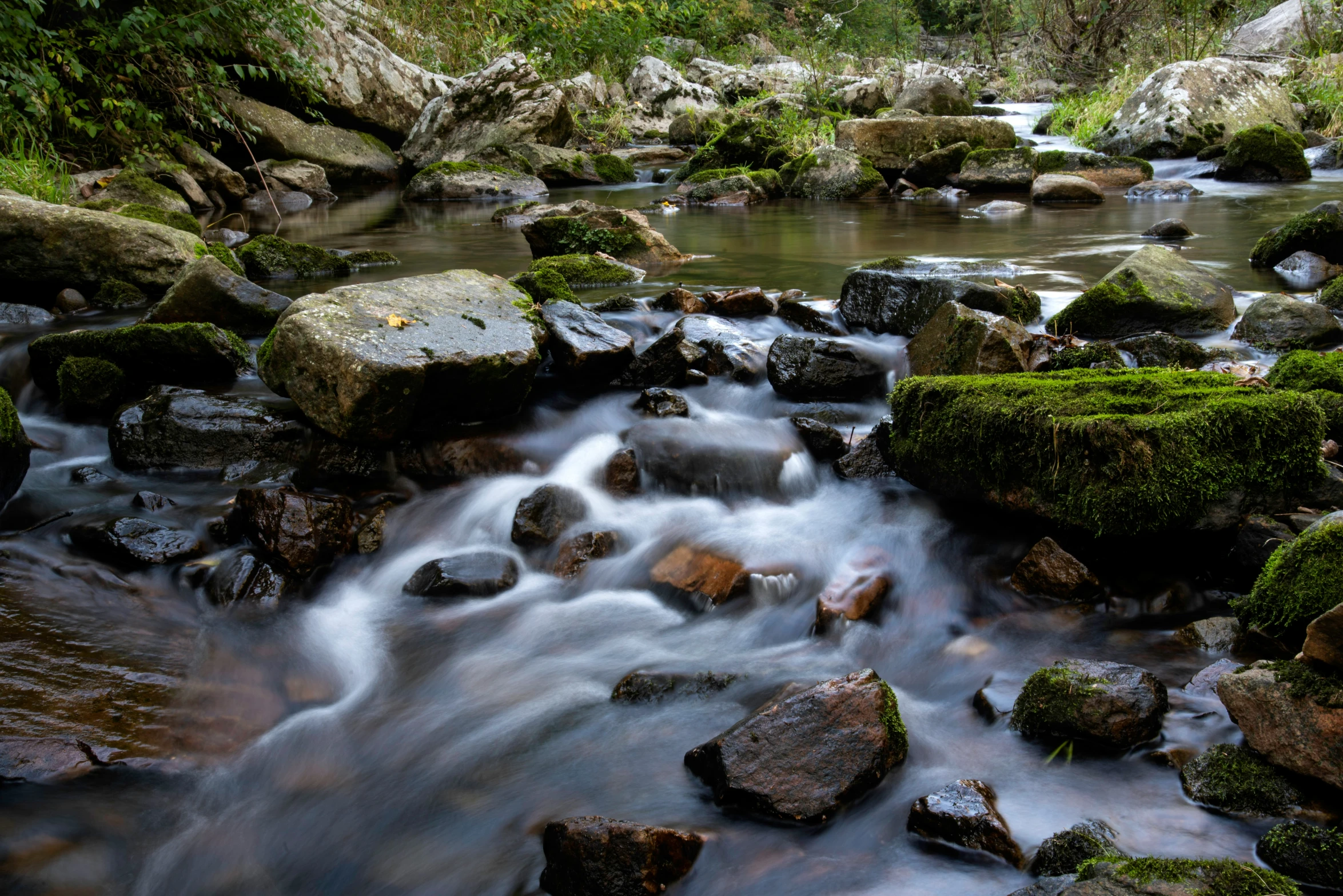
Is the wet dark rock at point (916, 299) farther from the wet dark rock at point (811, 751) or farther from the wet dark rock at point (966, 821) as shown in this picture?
the wet dark rock at point (966, 821)

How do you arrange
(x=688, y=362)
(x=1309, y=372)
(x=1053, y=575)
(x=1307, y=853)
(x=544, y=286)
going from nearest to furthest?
(x=1307, y=853), (x=1053, y=575), (x=1309, y=372), (x=688, y=362), (x=544, y=286)

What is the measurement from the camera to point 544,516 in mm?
4285

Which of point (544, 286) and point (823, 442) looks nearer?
point (823, 442)

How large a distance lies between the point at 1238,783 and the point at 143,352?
5599mm

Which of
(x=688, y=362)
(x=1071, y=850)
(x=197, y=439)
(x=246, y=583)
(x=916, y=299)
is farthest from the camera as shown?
(x=916, y=299)

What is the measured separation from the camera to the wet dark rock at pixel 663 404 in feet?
17.1

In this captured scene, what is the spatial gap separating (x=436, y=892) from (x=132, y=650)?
1.68 meters

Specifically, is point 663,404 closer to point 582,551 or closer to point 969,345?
point 582,551

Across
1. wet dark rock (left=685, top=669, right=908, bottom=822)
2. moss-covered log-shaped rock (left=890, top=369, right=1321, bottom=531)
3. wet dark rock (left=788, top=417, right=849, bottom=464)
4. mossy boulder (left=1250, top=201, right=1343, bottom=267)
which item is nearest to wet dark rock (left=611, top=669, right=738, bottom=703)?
wet dark rock (left=685, top=669, right=908, bottom=822)

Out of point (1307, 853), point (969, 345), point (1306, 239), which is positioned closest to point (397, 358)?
point (969, 345)

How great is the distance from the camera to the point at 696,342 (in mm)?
5867

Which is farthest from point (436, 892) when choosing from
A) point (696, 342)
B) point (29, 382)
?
point (29, 382)

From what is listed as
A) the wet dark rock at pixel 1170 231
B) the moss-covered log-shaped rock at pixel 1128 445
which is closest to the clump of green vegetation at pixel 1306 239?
the wet dark rock at pixel 1170 231

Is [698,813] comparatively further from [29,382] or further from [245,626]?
[29,382]
